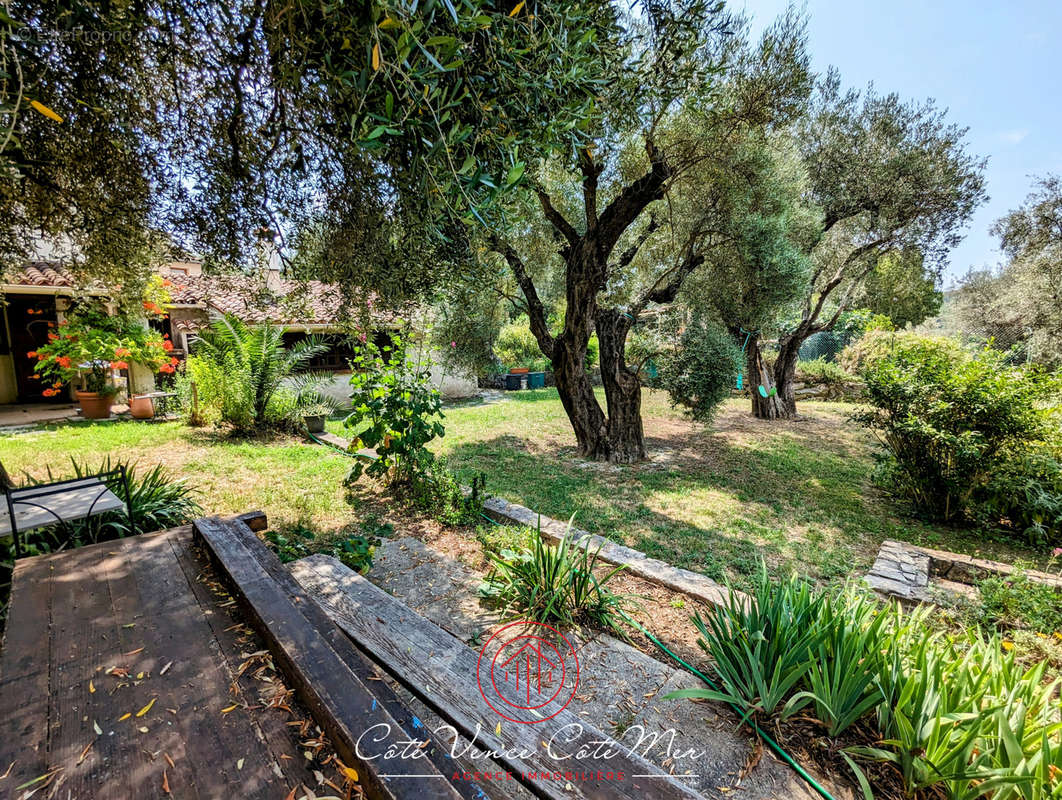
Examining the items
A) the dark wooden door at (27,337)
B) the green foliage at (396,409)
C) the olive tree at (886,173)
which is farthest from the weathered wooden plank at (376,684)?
the dark wooden door at (27,337)

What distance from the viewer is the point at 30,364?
419 inches

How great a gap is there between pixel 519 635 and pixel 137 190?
15.8ft

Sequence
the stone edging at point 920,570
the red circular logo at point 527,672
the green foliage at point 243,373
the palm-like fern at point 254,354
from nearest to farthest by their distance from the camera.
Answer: the red circular logo at point 527,672 → the stone edging at point 920,570 → the green foliage at point 243,373 → the palm-like fern at point 254,354

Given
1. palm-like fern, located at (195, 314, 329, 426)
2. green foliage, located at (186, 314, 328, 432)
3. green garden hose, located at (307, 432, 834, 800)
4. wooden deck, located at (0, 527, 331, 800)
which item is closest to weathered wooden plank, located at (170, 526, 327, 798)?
wooden deck, located at (0, 527, 331, 800)

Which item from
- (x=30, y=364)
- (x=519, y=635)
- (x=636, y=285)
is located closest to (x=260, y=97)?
(x=519, y=635)

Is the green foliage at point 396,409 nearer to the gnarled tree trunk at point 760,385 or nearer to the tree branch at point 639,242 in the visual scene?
the tree branch at point 639,242

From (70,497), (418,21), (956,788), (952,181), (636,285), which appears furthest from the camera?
(636,285)

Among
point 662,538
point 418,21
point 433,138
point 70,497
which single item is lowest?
point 662,538

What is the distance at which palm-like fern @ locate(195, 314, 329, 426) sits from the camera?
800 cm

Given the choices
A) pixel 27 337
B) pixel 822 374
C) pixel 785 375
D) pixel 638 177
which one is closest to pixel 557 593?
pixel 638 177

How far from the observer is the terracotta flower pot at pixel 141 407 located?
8.90 m

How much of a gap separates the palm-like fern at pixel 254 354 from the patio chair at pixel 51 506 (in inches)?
190

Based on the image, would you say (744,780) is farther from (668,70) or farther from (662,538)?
(668,70)

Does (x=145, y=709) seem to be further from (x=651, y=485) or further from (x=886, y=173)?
(x=886, y=173)
